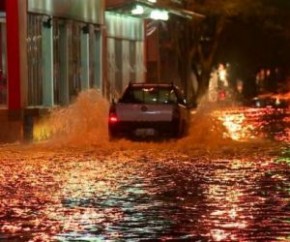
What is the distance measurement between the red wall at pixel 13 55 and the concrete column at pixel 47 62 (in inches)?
118

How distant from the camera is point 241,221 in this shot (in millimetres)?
12867

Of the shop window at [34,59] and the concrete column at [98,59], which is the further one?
the concrete column at [98,59]

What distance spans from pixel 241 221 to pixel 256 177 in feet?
17.5

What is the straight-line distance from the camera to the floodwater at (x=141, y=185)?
1236 cm

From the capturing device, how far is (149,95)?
25.9 metres

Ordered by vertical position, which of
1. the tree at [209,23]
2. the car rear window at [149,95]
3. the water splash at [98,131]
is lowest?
the water splash at [98,131]

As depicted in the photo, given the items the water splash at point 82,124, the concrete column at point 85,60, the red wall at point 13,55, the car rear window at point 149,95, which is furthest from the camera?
the concrete column at point 85,60

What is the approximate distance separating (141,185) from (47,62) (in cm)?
1772

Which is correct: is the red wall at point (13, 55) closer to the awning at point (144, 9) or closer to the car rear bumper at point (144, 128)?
the car rear bumper at point (144, 128)

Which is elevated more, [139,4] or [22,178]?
[139,4]

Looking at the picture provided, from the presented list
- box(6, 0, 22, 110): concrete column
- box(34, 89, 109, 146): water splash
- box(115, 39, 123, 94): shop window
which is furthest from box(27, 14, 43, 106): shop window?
box(115, 39, 123, 94): shop window

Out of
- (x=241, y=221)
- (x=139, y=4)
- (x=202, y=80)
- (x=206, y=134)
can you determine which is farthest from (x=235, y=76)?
(x=241, y=221)

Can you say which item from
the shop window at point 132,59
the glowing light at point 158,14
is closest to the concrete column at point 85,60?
the glowing light at point 158,14

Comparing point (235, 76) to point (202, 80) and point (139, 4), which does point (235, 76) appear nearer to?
point (202, 80)
